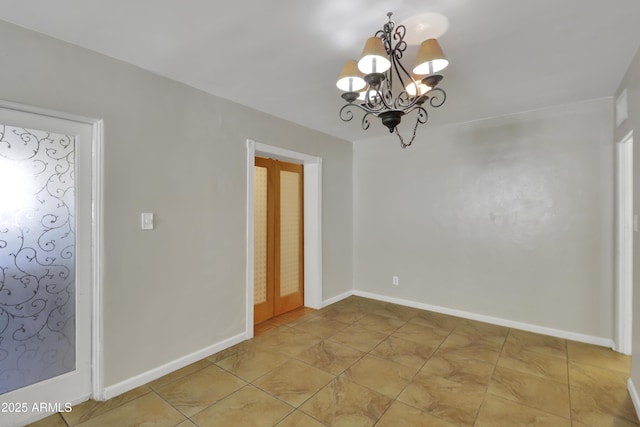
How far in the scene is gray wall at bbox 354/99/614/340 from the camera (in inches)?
121

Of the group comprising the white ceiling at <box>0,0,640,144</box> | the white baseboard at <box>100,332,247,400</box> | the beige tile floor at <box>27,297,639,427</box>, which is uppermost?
the white ceiling at <box>0,0,640,144</box>

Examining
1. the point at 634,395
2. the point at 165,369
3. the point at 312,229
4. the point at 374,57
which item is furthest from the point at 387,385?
the point at 374,57

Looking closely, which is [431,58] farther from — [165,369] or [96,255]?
[165,369]

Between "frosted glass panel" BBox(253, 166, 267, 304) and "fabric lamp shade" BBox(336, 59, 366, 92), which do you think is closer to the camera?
"fabric lamp shade" BBox(336, 59, 366, 92)

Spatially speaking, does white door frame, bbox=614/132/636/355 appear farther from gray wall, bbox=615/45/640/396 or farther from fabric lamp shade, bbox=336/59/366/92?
fabric lamp shade, bbox=336/59/366/92

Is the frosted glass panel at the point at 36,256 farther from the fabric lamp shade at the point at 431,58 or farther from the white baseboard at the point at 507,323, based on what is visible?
the white baseboard at the point at 507,323

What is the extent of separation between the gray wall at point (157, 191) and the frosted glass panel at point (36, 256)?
22cm

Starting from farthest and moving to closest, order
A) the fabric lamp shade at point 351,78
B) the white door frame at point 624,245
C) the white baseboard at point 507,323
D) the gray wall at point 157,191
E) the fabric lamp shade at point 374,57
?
the white baseboard at point 507,323
the white door frame at point 624,245
the gray wall at point 157,191
the fabric lamp shade at point 351,78
the fabric lamp shade at point 374,57

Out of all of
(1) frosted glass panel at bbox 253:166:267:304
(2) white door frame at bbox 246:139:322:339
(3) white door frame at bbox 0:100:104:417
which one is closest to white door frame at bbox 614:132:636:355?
(2) white door frame at bbox 246:139:322:339

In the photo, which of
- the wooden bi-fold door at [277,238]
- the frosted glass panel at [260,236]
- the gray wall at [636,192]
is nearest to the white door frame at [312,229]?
the wooden bi-fold door at [277,238]

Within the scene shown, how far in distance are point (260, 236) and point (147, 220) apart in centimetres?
145

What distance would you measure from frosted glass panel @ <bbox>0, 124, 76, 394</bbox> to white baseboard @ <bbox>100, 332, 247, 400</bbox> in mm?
341

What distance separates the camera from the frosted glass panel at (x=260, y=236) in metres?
3.62

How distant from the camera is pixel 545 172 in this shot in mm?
3281
